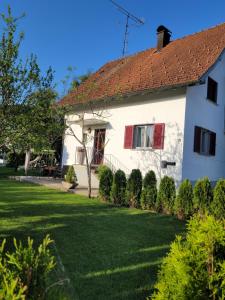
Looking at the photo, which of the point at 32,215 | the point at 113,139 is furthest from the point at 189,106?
the point at 32,215

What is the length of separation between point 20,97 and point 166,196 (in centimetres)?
572

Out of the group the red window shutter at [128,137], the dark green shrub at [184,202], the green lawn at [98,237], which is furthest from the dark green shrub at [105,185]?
the red window shutter at [128,137]

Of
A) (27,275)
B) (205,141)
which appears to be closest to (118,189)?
(205,141)

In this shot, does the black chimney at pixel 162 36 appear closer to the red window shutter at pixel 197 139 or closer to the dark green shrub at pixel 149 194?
the red window shutter at pixel 197 139

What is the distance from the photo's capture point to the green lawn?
13.5 feet

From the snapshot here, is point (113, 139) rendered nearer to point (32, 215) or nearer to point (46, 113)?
point (32, 215)

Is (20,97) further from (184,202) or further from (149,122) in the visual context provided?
(149,122)

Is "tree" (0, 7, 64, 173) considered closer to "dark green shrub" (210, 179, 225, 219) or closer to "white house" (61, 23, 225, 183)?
"dark green shrub" (210, 179, 225, 219)

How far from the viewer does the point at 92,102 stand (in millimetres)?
16906

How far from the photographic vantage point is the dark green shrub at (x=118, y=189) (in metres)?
10.7

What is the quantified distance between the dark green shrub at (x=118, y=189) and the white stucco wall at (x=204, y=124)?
3614 mm

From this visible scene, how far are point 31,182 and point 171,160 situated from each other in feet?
23.8

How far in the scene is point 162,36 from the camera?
18.5 meters

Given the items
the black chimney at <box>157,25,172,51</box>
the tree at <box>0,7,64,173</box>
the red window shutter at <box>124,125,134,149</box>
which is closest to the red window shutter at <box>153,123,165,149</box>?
the red window shutter at <box>124,125,134,149</box>
